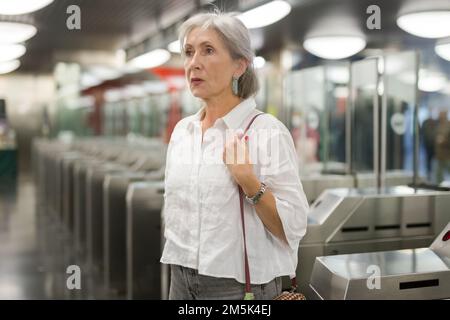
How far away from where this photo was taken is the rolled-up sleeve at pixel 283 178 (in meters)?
1.30

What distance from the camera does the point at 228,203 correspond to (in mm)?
1345

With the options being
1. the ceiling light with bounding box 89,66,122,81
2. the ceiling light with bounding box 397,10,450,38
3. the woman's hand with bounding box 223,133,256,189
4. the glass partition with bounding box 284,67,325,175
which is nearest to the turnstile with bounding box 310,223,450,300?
the woman's hand with bounding box 223,133,256,189

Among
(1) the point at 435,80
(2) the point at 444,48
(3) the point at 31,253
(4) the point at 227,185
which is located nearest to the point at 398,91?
(2) the point at 444,48

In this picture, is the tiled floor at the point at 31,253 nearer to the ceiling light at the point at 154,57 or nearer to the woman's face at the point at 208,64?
the ceiling light at the point at 154,57

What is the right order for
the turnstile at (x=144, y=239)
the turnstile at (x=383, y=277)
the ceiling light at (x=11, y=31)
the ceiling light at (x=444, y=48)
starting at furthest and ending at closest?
1. the turnstile at (x=144, y=239)
2. the ceiling light at (x=444, y=48)
3. the ceiling light at (x=11, y=31)
4. the turnstile at (x=383, y=277)

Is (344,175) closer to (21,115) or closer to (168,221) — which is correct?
(168,221)

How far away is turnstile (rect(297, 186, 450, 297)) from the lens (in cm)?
242

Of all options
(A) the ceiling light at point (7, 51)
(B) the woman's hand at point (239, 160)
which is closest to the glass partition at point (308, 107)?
(A) the ceiling light at point (7, 51)

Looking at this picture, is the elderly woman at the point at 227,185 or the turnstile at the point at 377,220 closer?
the elderly woman at the point at 227,185

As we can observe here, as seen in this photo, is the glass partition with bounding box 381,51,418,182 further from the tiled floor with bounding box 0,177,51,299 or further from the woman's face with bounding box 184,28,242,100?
the tiled floor with bounding box 0,177,51,299

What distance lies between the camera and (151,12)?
4078mm

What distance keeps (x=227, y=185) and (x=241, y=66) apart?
0.30 m

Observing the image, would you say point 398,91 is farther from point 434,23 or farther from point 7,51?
point 7,51
